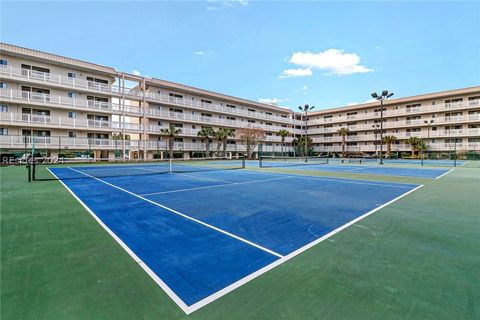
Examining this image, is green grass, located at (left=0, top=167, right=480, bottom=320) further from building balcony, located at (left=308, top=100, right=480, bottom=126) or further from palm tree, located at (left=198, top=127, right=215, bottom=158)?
building balcony, located at (left=308, top=100, right=480, bottom=126)

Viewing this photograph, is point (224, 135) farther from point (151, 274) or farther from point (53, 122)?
point (151, 274)

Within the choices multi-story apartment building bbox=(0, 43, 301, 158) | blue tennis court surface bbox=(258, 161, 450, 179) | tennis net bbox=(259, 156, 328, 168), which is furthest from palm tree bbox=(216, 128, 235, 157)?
blue tennis court surface bbox=(258, 161, 450, 179)

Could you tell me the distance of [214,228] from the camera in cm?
556

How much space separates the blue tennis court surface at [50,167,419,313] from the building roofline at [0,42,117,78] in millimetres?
32879

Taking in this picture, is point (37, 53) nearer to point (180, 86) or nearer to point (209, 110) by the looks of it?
point (180, 86)

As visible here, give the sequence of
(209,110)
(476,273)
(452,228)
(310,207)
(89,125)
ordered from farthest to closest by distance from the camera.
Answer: (209,110) → (89,125) → (310,207) → (452,228) → (476,273)

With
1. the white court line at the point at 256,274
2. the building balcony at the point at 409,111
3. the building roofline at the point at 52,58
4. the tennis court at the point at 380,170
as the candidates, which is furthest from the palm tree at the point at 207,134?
the white court line at the point at 256,274

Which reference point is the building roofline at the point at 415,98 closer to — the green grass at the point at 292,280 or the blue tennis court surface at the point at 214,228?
the blue tennis court surface at the point at 214,228

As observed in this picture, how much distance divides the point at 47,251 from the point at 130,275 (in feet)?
6.64

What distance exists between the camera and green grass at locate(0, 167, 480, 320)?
269 cm

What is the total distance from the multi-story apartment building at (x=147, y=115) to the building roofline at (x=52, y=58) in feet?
0.33

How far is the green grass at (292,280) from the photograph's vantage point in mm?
2688

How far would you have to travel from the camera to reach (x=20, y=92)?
30.8m

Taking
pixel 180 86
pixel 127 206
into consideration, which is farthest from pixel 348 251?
pixel 180 86
